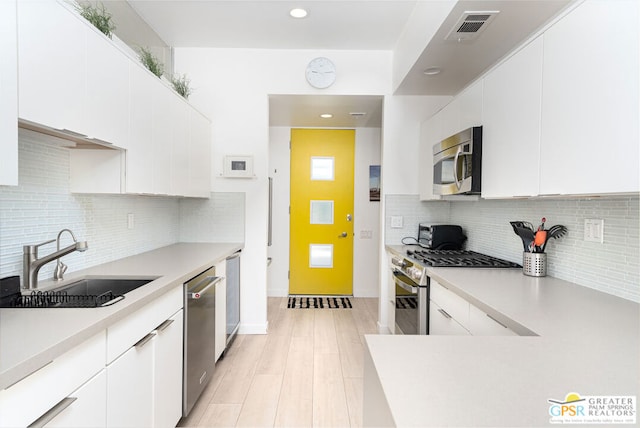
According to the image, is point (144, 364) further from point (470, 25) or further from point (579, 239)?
point (470, 25)

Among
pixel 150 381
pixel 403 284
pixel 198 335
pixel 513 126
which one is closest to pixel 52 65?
pixel 150 381

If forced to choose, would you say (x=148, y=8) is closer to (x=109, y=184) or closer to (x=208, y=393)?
(x=109, y=184)

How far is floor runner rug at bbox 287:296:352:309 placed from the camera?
4.46 meters

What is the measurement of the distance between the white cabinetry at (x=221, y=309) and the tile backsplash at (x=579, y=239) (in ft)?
6.88

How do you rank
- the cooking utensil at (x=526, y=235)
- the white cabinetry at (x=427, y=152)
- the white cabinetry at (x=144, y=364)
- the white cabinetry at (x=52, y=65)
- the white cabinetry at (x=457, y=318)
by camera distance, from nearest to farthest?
the white cabinetry at (x=52, y=65) → the white cabinetry at (x=144, y=364) → the white cabinetry at (x=457, y=318) → the cooking utensil at (x=526, y=235) → the white cabinetry at (x=427, y=152)

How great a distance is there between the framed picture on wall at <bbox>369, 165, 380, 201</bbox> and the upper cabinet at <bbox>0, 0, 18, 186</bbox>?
4139 mm

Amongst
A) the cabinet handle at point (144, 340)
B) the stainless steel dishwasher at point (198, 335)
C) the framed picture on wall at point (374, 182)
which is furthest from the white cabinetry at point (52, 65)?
the framed picture on wall at point (374, 182)

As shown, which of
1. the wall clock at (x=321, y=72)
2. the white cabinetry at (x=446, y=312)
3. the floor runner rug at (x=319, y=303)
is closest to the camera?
the white cabinetry at (x=446, y=312)

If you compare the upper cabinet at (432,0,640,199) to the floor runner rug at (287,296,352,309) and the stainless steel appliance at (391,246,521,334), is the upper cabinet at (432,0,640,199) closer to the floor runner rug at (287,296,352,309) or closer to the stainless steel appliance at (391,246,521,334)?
the stainless steel appliance at (391,246,521,334)

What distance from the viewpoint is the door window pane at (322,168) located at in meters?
4.93

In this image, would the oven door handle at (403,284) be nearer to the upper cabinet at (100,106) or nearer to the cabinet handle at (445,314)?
the cabinet handle at (445,314)

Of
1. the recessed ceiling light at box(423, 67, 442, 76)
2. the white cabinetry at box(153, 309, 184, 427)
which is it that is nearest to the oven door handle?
the white cabinetry at box(153, 309, 184, 427)

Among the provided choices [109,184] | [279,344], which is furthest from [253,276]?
[109,184]

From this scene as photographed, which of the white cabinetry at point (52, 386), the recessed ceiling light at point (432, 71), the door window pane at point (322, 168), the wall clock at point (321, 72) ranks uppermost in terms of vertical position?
the wall clock at point (321, 72)
